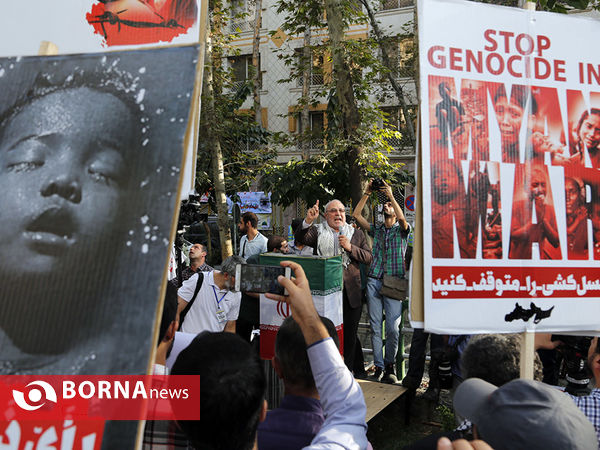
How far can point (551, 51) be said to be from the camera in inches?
80.6

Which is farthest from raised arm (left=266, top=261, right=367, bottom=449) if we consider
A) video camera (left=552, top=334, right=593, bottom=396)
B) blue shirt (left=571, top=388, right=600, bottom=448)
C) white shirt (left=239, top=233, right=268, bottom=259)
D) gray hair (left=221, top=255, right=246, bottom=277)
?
white shirt (left=239, top=233, right=268, bottom=259)

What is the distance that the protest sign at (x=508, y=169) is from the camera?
189 centimetres

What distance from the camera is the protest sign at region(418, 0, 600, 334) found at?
189cm

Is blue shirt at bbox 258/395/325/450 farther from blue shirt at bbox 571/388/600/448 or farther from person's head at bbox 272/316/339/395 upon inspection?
blue shirt at bbox 571/388/600/448

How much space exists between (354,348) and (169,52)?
12.5ft

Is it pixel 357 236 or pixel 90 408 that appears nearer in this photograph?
pixel 90 408

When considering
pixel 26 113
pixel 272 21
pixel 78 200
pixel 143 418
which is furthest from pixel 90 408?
pixel 272 21

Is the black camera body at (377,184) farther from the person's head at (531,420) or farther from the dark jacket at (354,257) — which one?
the person's head at (531,420)

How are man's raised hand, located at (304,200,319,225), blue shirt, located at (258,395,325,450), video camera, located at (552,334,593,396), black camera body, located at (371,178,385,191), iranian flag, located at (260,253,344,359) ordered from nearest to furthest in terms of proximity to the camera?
1. blue shirt, located at (258,395,325,450)
2. video camera, located at (552,334,593,396)
3. iranian flag, located at (260,253,344,359)
4. black camera body, located at (371,178,385,191)
5. man's raised hand, located at (304,200,319,225)

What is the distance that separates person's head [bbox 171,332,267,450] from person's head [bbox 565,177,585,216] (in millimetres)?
1445

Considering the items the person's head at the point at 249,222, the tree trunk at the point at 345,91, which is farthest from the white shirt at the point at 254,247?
the tree trunk at the point at 345,91

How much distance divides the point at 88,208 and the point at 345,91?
18.0 ft

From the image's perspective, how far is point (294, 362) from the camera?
1.62 metres

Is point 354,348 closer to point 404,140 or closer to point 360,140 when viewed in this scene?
point 360,140
